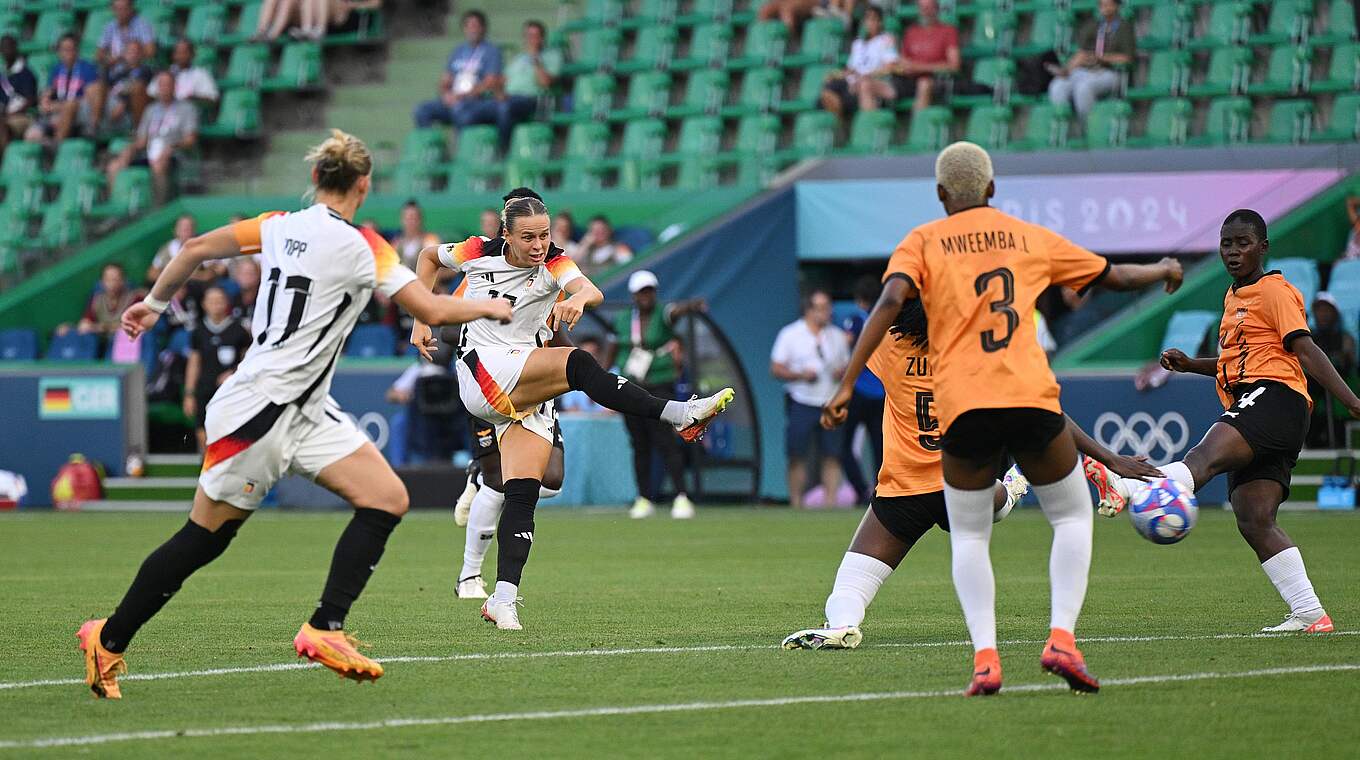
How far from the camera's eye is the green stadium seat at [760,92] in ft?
80.1

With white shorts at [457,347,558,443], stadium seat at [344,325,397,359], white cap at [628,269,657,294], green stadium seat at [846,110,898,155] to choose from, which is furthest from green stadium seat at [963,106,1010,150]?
white shorts at [457,347,558,443]

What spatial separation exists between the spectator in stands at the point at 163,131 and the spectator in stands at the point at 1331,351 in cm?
1554

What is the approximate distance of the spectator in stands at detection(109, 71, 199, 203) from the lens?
26781 mm

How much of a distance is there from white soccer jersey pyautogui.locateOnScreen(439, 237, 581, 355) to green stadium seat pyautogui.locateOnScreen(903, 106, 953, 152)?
13.2m

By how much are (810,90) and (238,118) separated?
8768 mm

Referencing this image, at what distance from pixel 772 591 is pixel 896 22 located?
1409 centimetres

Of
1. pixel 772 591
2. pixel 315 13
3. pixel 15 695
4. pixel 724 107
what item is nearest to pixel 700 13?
pixel 724 107

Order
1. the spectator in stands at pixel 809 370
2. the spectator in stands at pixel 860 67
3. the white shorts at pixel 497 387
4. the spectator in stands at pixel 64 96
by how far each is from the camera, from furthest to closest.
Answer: the spectator in stands at pixel 64 96 → the spectator in stands at pixel 860 67 → the spectator in stands at pixel 809 370 → the white shorts at pixel 497 387

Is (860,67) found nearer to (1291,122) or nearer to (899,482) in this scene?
(1291,122)

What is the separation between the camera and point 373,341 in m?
22.6

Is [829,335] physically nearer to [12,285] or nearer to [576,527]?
[576,527]

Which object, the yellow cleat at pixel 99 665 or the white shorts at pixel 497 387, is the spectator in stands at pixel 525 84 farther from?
the yellow cleat at pixel 99 665

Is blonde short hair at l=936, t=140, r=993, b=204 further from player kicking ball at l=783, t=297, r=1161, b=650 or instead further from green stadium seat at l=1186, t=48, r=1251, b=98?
green stadium seat at l=1186, t=48, r=1251, b=98

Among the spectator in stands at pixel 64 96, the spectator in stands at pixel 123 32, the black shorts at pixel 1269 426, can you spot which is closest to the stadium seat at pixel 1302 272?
the black shorts at pixel 1269 426
